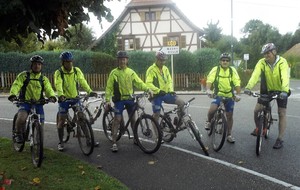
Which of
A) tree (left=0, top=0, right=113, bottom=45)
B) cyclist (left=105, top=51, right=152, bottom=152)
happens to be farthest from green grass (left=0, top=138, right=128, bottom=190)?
tree (left=0, top=0, right=113, bottom=45)

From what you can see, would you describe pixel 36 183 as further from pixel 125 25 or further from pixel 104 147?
pixel 125 25

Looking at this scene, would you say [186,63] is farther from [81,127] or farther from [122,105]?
[81,127]

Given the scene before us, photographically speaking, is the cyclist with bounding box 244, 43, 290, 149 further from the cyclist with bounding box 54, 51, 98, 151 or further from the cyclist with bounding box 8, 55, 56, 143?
the cyclist with bounding box 8, 55, 56, 143

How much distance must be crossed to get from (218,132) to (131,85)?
6.47 ft

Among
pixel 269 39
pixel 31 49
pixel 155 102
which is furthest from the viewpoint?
pixel 269 39

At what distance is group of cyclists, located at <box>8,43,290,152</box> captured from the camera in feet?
21.9

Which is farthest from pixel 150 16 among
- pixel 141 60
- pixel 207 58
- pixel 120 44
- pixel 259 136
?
pixel 259 136

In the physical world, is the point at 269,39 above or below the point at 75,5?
above

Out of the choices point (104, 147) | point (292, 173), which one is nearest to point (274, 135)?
point (292, 173)

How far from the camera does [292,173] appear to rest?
18.3 feet

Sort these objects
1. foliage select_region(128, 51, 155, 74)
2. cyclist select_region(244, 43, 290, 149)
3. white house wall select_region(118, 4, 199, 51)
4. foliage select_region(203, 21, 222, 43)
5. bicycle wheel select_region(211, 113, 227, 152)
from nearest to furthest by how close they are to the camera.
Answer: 1. bicycle wheel select_region(211, 113, 227, 152)
2. cyclist select_region(244, 43, 290, 149)
3. foliage select_region(128, 51, 155, 74)
4. white house wall select_region(118, 4, 199, 51)
5. foliage select_region(203, 21, 222, 43)

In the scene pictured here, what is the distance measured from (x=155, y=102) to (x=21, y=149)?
9.25 ft

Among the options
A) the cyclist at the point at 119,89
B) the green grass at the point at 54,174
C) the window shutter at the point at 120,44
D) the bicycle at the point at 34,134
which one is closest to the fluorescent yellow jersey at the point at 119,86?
the cyclist at the point at 119,89

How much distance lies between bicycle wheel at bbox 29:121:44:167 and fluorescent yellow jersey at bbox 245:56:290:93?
414 cm
